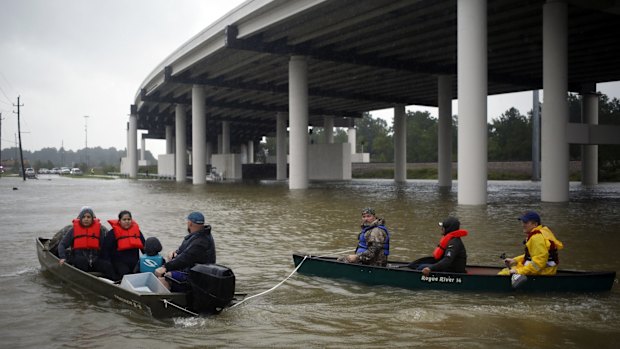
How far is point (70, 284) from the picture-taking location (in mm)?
9523

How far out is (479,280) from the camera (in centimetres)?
866

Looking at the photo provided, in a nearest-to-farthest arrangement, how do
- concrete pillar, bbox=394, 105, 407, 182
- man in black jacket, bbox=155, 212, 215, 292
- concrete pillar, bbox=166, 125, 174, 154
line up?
1. man in black jacket, bbox=155, 212, 215, 292
2. concrete pillar, bbox=394, 105, 407, 182
3. concrete pillar, bbox=166, 125, 174, 154

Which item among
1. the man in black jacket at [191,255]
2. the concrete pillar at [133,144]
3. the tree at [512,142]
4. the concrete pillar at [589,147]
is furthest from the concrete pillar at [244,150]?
the man in black jacket at [191,255]

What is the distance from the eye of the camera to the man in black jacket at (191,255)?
320 inches

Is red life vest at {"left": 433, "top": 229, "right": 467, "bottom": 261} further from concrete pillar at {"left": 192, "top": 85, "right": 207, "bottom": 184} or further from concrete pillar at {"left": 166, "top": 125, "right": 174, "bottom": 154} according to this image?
concrete pillar at {"left": 166, "top": 125, "right": 174, "bottom": 154}

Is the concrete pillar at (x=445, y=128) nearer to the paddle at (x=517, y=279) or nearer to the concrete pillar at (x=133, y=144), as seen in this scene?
the paddle at (x=517, y=279)

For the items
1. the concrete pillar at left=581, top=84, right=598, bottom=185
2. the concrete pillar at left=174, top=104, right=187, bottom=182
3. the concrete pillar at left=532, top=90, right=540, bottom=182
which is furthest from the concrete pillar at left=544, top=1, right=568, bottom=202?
the concrete pillar at left=174, top=104, right=187, bottom=182

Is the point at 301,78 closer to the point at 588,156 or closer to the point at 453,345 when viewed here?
the point at 588,156

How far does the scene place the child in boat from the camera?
873 centimetres

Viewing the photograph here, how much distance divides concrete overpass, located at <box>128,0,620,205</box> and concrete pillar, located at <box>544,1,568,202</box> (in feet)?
0.14

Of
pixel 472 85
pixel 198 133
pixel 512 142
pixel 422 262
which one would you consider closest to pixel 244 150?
pixel 512 142

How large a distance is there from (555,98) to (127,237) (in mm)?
20344

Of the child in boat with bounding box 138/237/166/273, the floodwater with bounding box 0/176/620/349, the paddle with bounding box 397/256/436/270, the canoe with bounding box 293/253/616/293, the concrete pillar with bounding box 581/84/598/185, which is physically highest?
the concrete pillar with bounding box 581/84/598/185

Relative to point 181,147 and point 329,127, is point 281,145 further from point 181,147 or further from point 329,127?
point 181,147
